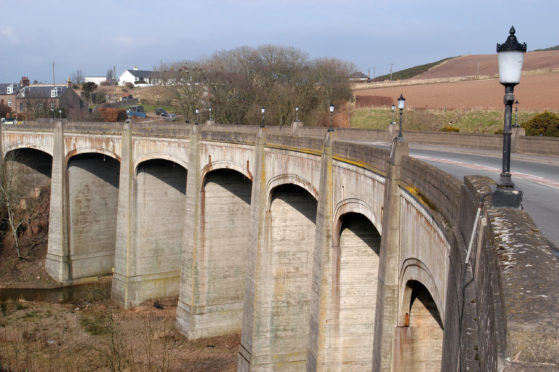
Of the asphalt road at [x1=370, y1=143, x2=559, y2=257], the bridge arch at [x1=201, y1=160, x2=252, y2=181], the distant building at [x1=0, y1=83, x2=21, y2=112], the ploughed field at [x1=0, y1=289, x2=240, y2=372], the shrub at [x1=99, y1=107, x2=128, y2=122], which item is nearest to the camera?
the asphalt road at [x1=370, y1=143, x2=559, y2=257]

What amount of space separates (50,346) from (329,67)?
42.2 meters

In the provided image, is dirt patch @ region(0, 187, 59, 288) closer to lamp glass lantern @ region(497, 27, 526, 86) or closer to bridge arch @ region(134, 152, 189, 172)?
bridge arch @ region(134, 152, 189, 172)

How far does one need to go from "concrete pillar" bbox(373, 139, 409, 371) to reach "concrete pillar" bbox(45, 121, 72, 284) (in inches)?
1204

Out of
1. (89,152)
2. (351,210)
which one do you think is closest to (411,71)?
(89,152)

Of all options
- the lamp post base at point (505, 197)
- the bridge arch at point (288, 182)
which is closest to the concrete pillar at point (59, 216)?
the bridge arch at point (288, 182)

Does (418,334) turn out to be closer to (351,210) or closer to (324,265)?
(351,210)

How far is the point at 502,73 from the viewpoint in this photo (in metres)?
5.73

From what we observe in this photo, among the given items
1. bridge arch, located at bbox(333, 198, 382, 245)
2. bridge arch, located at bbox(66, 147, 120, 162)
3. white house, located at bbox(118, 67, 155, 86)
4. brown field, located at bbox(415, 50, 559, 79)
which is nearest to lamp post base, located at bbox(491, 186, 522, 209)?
bridge arch, located at bbox(333, 198, 382, 245)

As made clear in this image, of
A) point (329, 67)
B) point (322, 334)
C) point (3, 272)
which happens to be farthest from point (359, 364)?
point (329, 67)

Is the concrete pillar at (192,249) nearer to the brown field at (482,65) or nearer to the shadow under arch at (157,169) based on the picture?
the shadow under arch at (157,169)

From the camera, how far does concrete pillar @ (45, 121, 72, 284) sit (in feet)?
127

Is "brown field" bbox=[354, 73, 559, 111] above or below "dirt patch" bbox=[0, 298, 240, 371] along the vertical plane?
above

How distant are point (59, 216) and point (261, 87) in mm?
24803

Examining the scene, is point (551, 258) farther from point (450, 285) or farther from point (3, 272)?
point (3, 272)
